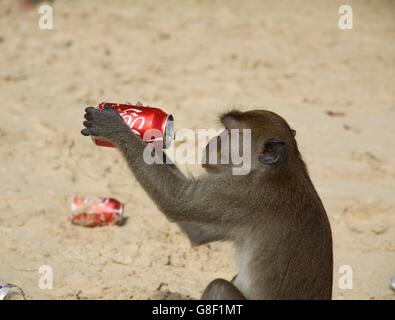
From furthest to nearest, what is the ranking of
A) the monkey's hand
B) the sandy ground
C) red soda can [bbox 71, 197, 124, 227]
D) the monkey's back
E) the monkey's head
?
red soda can [bbox 71, 197, 124, 227] < the sandy ground < the monkey's hand < the monkey's head < the monkey's back

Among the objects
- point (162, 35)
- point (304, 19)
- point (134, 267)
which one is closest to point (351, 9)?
point (304, 19)

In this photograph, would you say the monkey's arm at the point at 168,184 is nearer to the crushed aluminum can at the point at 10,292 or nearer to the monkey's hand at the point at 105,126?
the monkey's hand at the point at 105,126

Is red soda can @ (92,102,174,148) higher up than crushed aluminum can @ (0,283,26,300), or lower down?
higher up

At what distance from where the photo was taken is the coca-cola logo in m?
5.05

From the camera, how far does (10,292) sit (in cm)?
512

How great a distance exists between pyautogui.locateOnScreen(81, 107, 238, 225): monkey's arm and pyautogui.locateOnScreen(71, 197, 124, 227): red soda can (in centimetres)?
133

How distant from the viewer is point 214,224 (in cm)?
472

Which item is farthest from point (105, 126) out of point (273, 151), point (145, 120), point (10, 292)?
point (10, 292)

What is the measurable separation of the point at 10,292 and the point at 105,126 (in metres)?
1.25

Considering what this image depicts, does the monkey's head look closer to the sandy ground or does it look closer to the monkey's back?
the monkey's back

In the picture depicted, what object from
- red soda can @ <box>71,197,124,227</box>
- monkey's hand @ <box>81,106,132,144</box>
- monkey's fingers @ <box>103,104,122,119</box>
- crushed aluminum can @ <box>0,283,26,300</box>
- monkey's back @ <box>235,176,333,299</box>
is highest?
monkey's fingers @ <box>103,104,122,119</box>

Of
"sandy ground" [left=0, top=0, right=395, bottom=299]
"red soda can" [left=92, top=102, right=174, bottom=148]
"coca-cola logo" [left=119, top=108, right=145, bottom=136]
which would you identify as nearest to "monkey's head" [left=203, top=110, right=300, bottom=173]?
"red soda can" [left=92, top=102, right=174, bottom=148]
